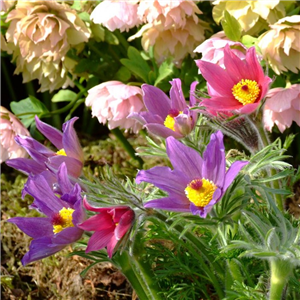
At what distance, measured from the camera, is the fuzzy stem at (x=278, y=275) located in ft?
2.61

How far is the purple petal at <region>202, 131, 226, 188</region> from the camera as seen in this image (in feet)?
2.56

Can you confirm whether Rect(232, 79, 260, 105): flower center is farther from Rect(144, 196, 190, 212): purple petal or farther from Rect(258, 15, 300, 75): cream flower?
Rect(258, 15, 300, 75): cream flower

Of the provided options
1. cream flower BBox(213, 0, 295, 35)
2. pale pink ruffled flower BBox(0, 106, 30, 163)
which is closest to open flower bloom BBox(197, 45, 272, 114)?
cream flower BBox(213, 0, 295, 35)

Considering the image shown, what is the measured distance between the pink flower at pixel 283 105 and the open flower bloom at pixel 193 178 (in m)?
0.54

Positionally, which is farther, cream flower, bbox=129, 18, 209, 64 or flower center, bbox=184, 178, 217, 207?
cream flower, bbox=129, 18, 209, 64

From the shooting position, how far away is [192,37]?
1.59m

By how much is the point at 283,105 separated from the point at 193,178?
55 centimetres

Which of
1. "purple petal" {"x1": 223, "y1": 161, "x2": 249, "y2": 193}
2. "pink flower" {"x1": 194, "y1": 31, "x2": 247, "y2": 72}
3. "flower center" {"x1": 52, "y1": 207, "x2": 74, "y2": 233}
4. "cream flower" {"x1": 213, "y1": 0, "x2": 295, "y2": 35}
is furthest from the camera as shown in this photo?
"cream flower" {"x1": 213, "y1": 0, "x2": 295, "y2": 35}

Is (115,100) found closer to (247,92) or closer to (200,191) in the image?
(247,92)

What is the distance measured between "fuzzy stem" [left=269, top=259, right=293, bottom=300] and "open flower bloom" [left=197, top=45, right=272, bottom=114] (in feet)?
0.80

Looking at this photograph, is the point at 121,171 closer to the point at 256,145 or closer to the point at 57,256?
the point at 57,256

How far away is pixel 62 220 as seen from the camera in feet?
2.80

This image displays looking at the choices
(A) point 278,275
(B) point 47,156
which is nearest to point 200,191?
(A) point 278,275

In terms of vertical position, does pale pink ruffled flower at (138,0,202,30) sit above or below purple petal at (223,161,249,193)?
below
